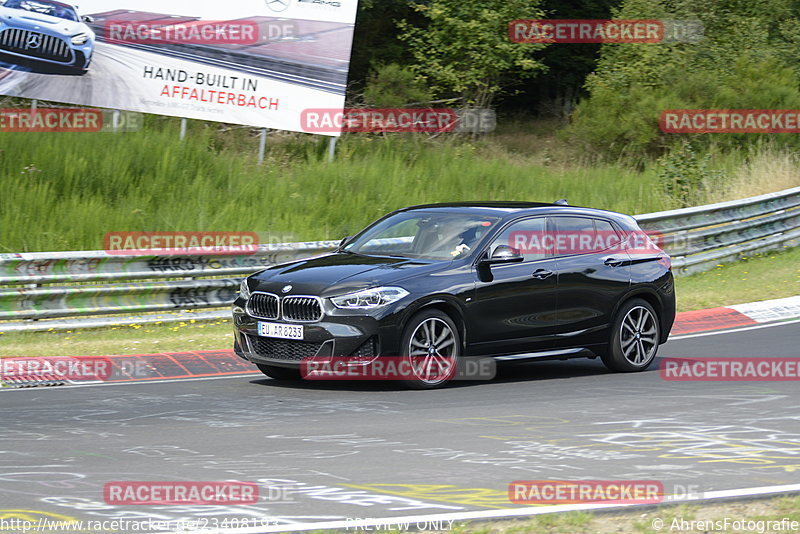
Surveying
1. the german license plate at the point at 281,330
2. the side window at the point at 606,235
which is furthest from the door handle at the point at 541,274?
the german license plate at the point at 281,330

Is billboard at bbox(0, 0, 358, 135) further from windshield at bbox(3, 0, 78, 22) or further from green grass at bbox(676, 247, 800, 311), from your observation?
green grass at bbox(676, 247, 800, 311)

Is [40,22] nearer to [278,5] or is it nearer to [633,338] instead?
[278,5]

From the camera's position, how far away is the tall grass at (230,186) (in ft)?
56.7

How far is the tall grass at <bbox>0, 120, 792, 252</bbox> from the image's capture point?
17.3 meters

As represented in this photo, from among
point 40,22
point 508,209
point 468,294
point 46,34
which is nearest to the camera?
point 468,294

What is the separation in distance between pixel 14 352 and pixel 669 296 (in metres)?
6.78

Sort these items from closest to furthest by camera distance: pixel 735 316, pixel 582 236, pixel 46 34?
pixel 582 236 → pixel 735 316 → pixel 46 34

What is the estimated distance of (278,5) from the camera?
24141 mm

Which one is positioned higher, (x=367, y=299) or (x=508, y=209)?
(x=508, y=209)

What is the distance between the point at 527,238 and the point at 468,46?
26562 mm

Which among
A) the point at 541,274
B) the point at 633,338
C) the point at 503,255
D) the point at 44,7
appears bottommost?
the point at 633,338

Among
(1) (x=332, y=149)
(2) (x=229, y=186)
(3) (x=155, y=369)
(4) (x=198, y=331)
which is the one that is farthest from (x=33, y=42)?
(3) (x=155, y=369)

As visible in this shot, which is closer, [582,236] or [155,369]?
[155,369]

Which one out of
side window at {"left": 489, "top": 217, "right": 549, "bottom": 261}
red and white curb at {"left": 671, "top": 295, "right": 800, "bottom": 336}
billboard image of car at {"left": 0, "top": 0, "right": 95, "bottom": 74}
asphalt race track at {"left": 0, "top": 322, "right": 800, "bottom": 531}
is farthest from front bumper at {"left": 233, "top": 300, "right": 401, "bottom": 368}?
billboard image of car at {"left": 0, "top": 0, "right": 95, "bottom": 74}
